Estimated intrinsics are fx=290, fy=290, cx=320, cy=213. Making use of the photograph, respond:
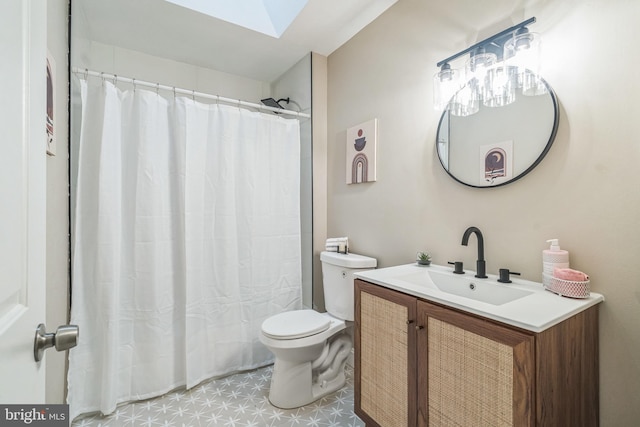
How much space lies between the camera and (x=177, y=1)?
179cm

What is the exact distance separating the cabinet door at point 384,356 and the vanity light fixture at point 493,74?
97 centimetres

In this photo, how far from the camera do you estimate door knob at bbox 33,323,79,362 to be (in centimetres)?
56

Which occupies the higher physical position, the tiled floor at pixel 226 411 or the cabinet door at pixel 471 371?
the cabinet door at pixel 471 371

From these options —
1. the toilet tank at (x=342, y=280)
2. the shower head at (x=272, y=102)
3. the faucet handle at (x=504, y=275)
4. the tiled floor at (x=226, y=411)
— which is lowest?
the tiled floor at (x=226, y=411)

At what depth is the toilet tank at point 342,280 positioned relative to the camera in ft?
5.99

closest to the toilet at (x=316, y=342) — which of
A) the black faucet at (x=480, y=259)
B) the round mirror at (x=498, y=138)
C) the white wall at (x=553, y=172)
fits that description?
the white wall at (x=553, y=172)

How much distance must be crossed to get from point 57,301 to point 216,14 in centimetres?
189

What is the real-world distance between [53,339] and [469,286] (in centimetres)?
139

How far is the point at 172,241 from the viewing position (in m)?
1.82

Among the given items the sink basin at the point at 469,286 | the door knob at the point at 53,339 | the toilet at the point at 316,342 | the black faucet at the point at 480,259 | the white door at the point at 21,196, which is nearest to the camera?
the white door at the point at 21,196

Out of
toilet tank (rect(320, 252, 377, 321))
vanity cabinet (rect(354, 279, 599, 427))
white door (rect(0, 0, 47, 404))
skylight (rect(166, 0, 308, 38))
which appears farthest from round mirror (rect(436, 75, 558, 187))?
white door (rect(0, 0, 47, 404))

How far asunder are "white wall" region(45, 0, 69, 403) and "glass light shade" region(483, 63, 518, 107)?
1.89 meters

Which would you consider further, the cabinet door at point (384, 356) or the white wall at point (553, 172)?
the cabinet door at point (384, 356)

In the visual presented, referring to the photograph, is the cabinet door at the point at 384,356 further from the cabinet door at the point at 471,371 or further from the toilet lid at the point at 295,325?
the toilet lid at the point at 295,325
